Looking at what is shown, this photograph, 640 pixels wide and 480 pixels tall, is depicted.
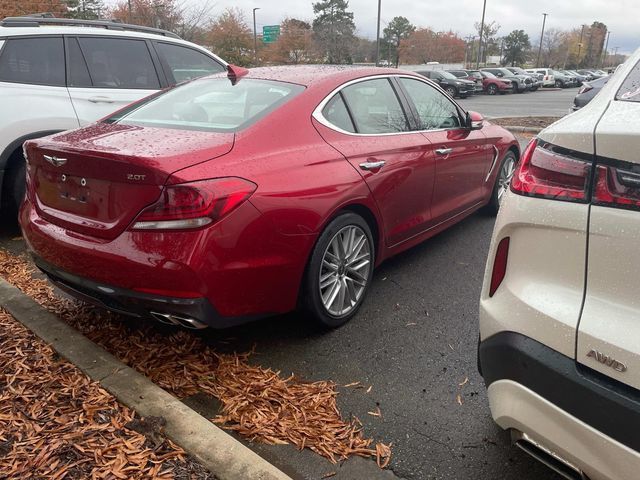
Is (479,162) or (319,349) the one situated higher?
(479,162)

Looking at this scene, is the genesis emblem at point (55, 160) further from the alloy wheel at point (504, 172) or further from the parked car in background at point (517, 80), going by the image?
the parked car in background at point (517, 80)

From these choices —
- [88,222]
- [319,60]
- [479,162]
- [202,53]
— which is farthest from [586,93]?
[319,60]

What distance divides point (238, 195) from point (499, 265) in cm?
121

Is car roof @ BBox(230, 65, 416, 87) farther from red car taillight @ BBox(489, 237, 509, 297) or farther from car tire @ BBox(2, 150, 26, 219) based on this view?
car tire @ BBox(2, 150, 26, 219)

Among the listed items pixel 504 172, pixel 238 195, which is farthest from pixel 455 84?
pixel 238 195

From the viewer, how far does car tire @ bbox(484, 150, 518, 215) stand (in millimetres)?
5227

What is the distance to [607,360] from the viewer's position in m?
1.48

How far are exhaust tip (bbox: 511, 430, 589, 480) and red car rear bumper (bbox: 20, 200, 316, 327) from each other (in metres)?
1.36

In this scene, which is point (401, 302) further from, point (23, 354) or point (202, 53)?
point (202, 53)

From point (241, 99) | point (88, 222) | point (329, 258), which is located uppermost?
point (241, 99)

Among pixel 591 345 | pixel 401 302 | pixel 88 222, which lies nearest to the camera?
pixel 591 345

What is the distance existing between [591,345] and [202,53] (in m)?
5.28

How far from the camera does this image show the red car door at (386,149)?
327 centimetres

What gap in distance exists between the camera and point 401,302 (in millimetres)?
3672
